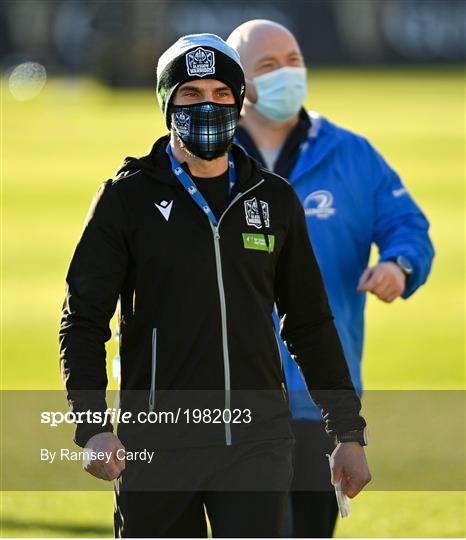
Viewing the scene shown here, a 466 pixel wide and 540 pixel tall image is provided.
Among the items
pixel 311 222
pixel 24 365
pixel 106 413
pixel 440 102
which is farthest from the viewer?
pixel 440 102

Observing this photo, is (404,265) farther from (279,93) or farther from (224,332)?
(224,332)

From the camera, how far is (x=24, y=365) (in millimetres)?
13492

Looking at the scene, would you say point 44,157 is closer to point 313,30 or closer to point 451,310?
point 451,310

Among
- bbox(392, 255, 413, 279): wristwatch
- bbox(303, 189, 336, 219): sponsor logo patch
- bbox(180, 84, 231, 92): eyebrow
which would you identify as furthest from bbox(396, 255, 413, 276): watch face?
bbox(180, 84, 231, 92): eyebrow

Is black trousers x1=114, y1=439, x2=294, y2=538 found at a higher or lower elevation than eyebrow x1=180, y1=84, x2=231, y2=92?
lower

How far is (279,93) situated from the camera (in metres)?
6.84

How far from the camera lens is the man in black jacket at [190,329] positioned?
488 cm

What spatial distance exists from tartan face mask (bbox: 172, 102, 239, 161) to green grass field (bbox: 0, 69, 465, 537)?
3548 mm

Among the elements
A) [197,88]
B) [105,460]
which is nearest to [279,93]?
[197,88]

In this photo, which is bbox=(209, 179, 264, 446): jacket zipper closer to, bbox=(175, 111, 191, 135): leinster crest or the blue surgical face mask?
bbox=(175, 111, 191, 135): leinster crest

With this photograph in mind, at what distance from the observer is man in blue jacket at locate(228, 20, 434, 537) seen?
658 centimetres

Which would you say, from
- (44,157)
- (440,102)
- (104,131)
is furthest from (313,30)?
(44,157)

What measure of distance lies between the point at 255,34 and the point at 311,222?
862mm

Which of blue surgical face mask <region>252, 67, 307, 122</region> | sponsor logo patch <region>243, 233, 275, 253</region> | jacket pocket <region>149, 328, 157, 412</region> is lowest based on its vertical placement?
jacket pocket <region>149, 328, 157, 412</region>
